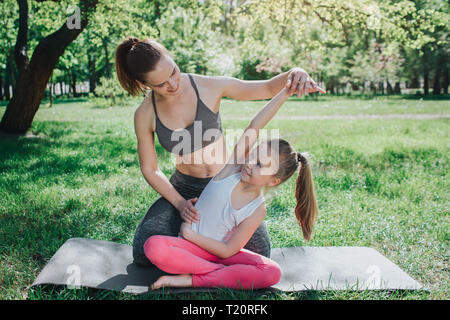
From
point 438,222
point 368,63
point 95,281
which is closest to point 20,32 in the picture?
point 95,281

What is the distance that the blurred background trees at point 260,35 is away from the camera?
28.3 feet

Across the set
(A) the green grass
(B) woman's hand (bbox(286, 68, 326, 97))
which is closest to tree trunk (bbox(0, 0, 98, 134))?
(A) the green grass

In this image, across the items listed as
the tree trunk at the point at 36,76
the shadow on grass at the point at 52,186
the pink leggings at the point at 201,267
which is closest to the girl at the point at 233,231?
the pink leggings at the point at 201,267

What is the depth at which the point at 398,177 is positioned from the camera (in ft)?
16.6

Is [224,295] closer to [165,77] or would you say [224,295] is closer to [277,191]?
[165,77]

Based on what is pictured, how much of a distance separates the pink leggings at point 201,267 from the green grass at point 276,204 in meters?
0.08

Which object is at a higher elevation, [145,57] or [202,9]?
[202,9]

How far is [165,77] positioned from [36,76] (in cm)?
666

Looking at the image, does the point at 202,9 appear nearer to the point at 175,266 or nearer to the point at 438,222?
the point at 438,222

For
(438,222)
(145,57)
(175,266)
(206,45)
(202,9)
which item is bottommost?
(438,222)

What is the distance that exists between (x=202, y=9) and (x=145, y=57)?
8.28 meters

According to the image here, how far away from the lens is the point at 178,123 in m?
2.66

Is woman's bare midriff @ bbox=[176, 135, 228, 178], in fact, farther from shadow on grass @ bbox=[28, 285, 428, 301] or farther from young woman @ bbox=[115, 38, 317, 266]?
shadow on grass @ bbox=[28, 285, 428, 301]
